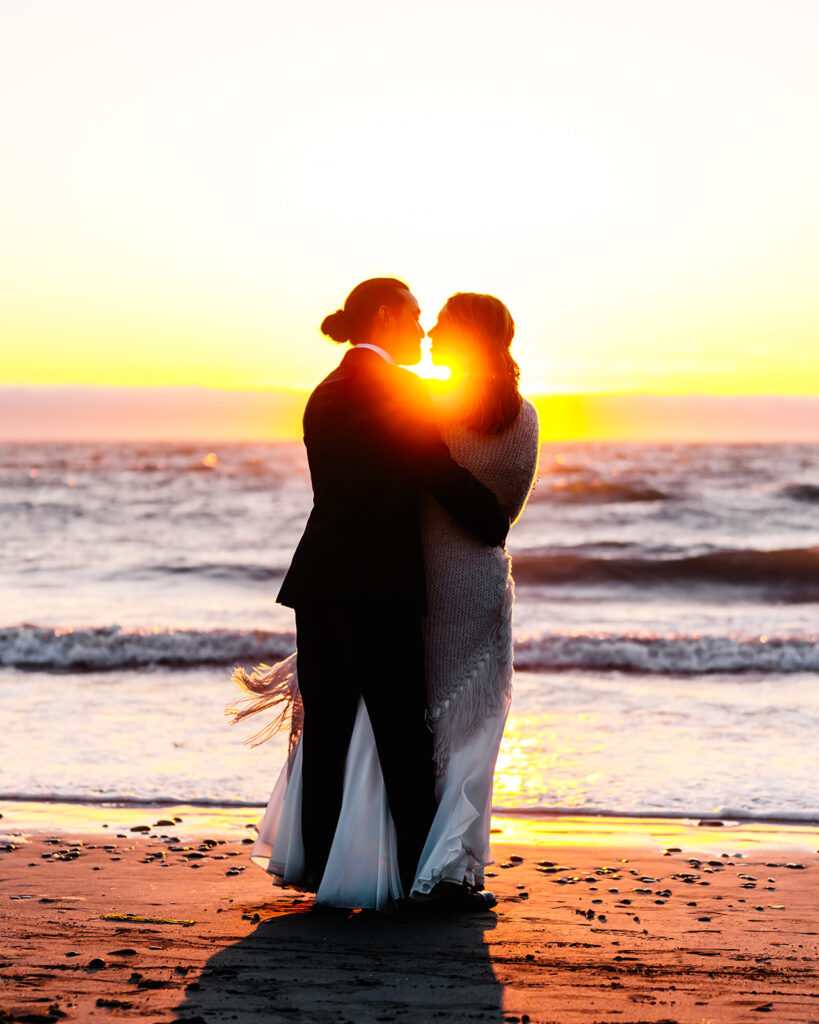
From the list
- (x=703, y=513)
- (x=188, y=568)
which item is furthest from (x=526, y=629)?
(x=703, y=513)

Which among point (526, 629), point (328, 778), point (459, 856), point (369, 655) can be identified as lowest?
point (526, 629)

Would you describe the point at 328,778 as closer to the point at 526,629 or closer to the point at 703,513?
the point at 526,629

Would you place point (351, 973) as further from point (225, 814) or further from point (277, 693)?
point (225, 814)

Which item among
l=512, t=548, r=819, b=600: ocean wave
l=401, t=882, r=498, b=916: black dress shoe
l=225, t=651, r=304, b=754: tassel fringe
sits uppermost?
l=225, t=651, r=304, b=754: tassel fringe

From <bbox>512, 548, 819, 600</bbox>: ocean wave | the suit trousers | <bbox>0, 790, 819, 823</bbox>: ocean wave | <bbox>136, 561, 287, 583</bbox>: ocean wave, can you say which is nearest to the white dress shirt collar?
the suit trousers

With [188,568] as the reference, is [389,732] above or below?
above

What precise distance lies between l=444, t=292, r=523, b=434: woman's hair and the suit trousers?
0.61m

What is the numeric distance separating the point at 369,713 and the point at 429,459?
0.76 meters

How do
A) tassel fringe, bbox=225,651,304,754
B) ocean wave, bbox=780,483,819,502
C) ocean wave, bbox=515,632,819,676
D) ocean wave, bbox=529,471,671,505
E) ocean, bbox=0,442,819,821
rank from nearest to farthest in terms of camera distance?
tassel fringe, bbox=225,651,304,754, ocean, bbox=0,442,819,821, ocean wave, bbox=515,632,819,676, ocean wave, bbox=529,471,671,505, ocean wave, bbox=780,483,819,502

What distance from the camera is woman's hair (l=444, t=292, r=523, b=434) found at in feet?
10.2

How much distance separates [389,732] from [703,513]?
25999 millimetres

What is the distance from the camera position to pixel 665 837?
14.7 ft

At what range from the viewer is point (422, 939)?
2977 millimetres

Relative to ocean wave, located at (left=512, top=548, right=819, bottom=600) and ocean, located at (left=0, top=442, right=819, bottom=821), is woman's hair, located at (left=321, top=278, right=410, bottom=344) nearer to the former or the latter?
ocean, located at (left=0, top=442, right=819, bottom=821)
